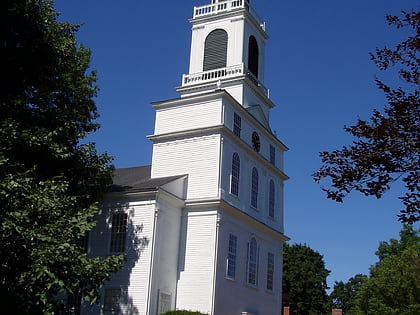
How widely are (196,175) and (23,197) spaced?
14.5 m

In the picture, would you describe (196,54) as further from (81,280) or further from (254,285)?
(81,280)

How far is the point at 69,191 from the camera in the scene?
26875mm

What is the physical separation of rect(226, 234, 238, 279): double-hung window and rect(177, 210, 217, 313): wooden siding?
1605 millimetres

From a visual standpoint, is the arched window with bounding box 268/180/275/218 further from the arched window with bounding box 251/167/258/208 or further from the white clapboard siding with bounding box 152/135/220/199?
the white clapboard siding with bounding box 152/135/220/199

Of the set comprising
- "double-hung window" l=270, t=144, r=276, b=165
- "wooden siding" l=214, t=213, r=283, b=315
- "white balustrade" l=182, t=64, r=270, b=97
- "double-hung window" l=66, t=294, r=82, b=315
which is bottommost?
"double-hung window" l=66, t=294, r=82, b=315

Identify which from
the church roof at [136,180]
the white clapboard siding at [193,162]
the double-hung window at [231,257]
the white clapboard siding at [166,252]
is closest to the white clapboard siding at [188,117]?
the white clapboard siding at [193,162]

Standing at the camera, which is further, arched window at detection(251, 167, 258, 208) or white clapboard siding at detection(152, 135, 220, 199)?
arched window at detection(251, 167, 258, 208)

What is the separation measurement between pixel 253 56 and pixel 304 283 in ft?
113

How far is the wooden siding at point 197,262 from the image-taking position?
29312mm

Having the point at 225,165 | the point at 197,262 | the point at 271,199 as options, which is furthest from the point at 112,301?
the point at 271,199

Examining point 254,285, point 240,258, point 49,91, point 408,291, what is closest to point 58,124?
point 49,91

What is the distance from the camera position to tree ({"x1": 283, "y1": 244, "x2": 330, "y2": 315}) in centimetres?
6369

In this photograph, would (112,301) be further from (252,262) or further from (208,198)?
(252,262)

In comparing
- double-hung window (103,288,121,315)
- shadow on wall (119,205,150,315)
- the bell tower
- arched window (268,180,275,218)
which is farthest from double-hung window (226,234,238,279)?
double-hung window (103,288,121,315)
